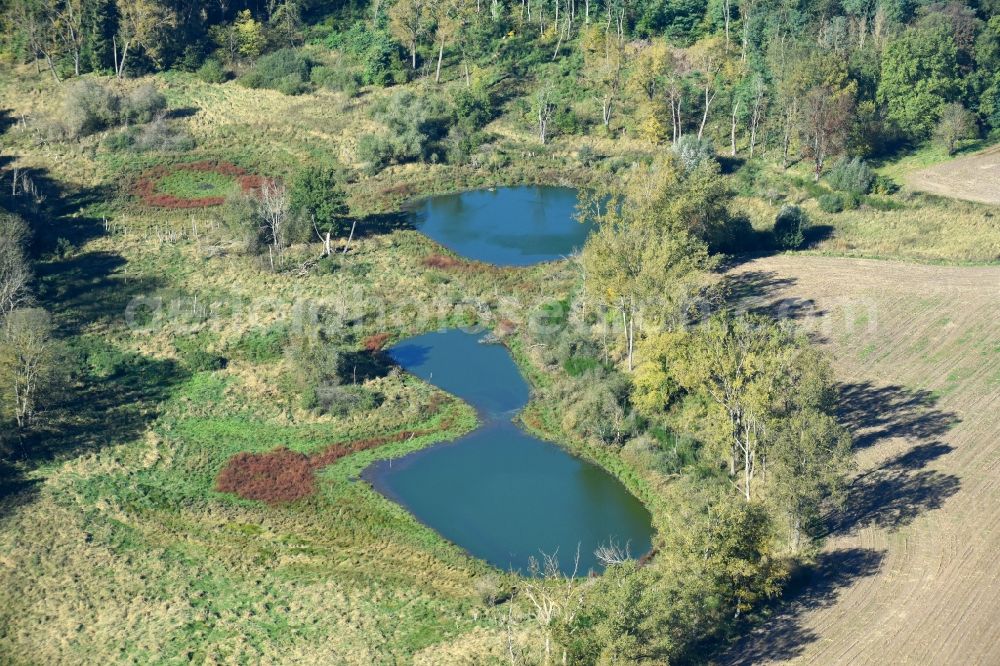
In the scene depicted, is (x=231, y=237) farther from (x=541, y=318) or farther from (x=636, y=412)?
(x=636, y=412)

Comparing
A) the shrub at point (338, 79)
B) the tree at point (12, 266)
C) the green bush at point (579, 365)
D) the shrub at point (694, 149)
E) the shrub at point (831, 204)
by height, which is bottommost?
the green bush at point (579, 365)

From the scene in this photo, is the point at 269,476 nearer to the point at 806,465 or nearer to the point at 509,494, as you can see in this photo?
the point at 509,494

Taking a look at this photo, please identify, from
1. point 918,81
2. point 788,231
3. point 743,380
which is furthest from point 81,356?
point 918,81

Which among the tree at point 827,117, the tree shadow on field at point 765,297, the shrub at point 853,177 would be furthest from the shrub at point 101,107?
the shrub at point 853,177

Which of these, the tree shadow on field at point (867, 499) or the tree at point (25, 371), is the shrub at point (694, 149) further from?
the tree at point (25, 371)

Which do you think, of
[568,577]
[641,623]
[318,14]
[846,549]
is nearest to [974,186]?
[846,549]

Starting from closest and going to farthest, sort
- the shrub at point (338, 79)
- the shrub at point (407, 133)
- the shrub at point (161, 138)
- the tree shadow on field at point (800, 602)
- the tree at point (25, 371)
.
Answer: the tree shadow on field at point (800, 602), the tree at point (25, 371), the shrub at point (407, 133), the shrub at point (161, 138), the shrub at point (338, 79)

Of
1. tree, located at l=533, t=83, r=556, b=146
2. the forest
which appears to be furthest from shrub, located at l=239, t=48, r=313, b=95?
tree, located at l=533, t=83, r=556, b=146
